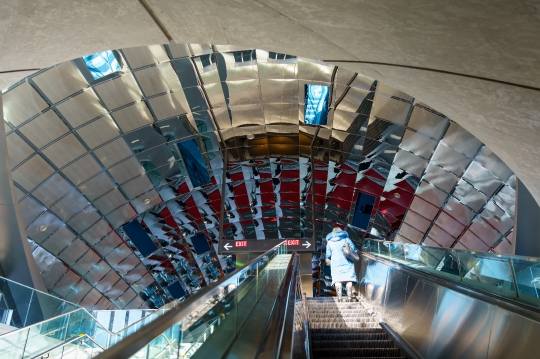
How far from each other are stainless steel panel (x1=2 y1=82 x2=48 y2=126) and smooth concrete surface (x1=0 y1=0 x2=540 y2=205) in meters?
7.18

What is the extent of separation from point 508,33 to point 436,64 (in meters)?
0.95

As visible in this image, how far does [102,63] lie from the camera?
13.2 metres

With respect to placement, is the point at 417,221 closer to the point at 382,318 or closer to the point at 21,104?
the point at 382,318

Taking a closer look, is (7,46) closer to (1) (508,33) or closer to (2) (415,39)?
(2) (415,39)

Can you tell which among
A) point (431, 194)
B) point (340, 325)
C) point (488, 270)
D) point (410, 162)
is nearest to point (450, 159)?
point (410, 162)

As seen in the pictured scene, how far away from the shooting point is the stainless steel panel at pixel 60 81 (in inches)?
501

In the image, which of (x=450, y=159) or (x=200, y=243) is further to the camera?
(x=200, y=243)

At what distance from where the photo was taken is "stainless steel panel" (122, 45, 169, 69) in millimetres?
13133

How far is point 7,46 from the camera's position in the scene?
5473 millimetres

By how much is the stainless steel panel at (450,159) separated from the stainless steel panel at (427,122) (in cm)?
77

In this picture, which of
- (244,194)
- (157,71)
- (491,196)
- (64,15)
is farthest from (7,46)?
(244,194)

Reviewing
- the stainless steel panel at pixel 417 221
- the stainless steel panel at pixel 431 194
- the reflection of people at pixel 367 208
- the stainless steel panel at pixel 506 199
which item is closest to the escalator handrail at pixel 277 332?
the stainless steel panel at pixel 506 199

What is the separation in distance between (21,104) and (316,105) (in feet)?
30.1

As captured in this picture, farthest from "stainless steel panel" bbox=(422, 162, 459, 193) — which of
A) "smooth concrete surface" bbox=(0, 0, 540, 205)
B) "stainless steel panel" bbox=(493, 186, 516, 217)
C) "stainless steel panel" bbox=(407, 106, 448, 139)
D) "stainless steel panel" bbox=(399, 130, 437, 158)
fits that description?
"smooth concrete surface" bbox=(0, 0, 540, 205)
